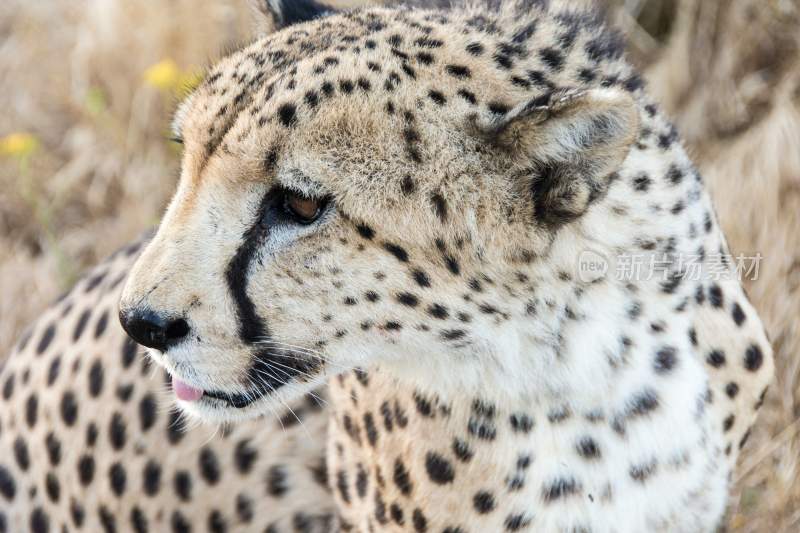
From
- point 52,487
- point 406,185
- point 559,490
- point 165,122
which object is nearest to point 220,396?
point 406,185

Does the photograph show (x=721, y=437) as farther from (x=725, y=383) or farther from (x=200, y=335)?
(x=200, y=335)

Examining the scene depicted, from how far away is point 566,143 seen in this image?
5.00ft

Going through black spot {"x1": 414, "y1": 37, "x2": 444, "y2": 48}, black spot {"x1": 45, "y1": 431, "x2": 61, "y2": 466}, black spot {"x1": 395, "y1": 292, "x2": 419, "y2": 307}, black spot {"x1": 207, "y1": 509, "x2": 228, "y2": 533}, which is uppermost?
black spot {"x1": 414, "y1": 37, "x2": 444, "y2": 48}

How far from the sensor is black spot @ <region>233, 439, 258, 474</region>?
7.76 feet

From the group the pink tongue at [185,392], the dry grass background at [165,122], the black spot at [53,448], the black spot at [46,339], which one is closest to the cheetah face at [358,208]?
the pink tongue at [185,392]

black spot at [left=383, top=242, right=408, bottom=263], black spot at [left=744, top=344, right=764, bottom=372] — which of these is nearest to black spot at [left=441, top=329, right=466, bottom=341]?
black spot at [left=383, top=242, right=408, bottom=263]

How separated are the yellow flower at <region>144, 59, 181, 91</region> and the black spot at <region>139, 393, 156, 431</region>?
5.23ft

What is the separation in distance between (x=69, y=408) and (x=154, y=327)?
96 cm

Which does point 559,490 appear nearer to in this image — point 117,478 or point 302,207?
point 302,207

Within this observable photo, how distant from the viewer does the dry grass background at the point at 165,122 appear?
340 cm

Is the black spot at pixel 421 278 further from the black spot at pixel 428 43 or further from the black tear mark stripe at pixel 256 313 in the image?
the black spot at pixel 428 43

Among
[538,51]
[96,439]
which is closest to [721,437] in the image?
[538,51]

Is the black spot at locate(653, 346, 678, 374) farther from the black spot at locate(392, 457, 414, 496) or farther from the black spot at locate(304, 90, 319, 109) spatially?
the black spot at locate(304, 90, 319, 109)

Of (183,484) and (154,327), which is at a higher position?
(154,327)
